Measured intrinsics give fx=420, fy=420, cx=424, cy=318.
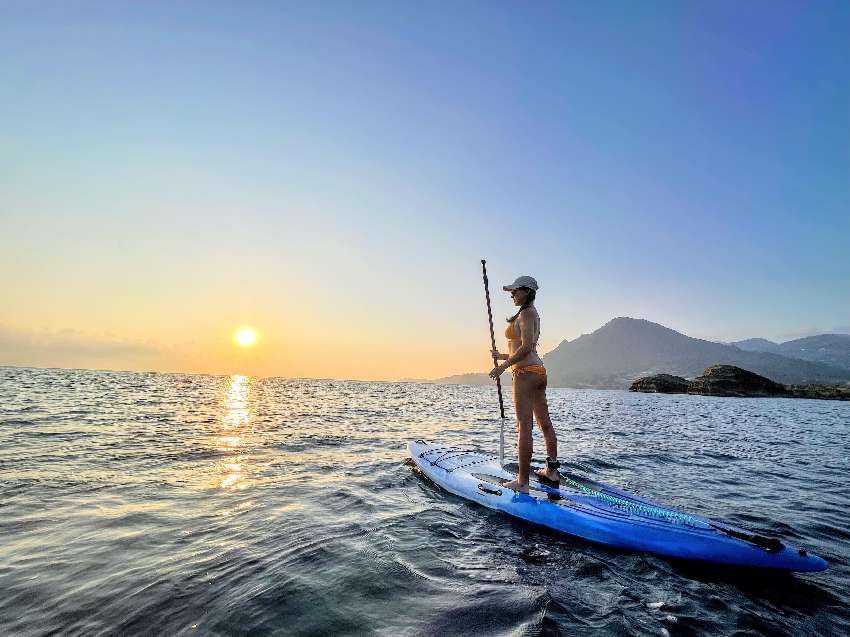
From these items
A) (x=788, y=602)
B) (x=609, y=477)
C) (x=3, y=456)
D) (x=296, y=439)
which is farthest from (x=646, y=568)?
(x=3, y=456)

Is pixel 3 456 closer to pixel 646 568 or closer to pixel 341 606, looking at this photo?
pixel 341 606

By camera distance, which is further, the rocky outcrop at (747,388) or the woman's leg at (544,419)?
the rocky outcrop at (747,388)

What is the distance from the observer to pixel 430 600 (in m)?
4.80

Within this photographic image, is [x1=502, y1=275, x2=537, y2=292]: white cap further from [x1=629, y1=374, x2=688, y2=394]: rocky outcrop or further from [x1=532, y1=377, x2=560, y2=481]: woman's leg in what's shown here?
[x1=629, y1=374, x2=688, y2=394]: rocky outcrop

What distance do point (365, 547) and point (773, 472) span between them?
1310cm

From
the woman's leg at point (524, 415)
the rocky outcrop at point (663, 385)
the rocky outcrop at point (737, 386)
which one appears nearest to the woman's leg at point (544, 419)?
the woman's leg at point (524, 415)

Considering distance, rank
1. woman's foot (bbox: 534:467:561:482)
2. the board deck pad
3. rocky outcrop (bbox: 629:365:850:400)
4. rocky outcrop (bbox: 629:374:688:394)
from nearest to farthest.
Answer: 1. the board deck pad
2. woman's foot (bbox: 534:467:561:482)
3. rocky outcrop (bbox: 629:365:850:400)
4. rocky outcrop (bbox: 629:374:688:394)

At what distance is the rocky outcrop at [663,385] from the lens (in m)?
126

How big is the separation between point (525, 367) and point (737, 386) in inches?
5174

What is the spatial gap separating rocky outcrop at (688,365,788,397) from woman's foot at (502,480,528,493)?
126 metres

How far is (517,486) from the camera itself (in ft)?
26.6

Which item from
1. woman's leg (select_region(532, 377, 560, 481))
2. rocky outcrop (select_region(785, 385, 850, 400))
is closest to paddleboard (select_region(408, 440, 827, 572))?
woman's leg (select_region(532, 377, 560, 481))

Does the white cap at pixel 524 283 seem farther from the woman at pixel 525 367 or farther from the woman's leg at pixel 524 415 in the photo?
the woman's leg at pixel 524 415

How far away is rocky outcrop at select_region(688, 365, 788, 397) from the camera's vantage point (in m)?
109
